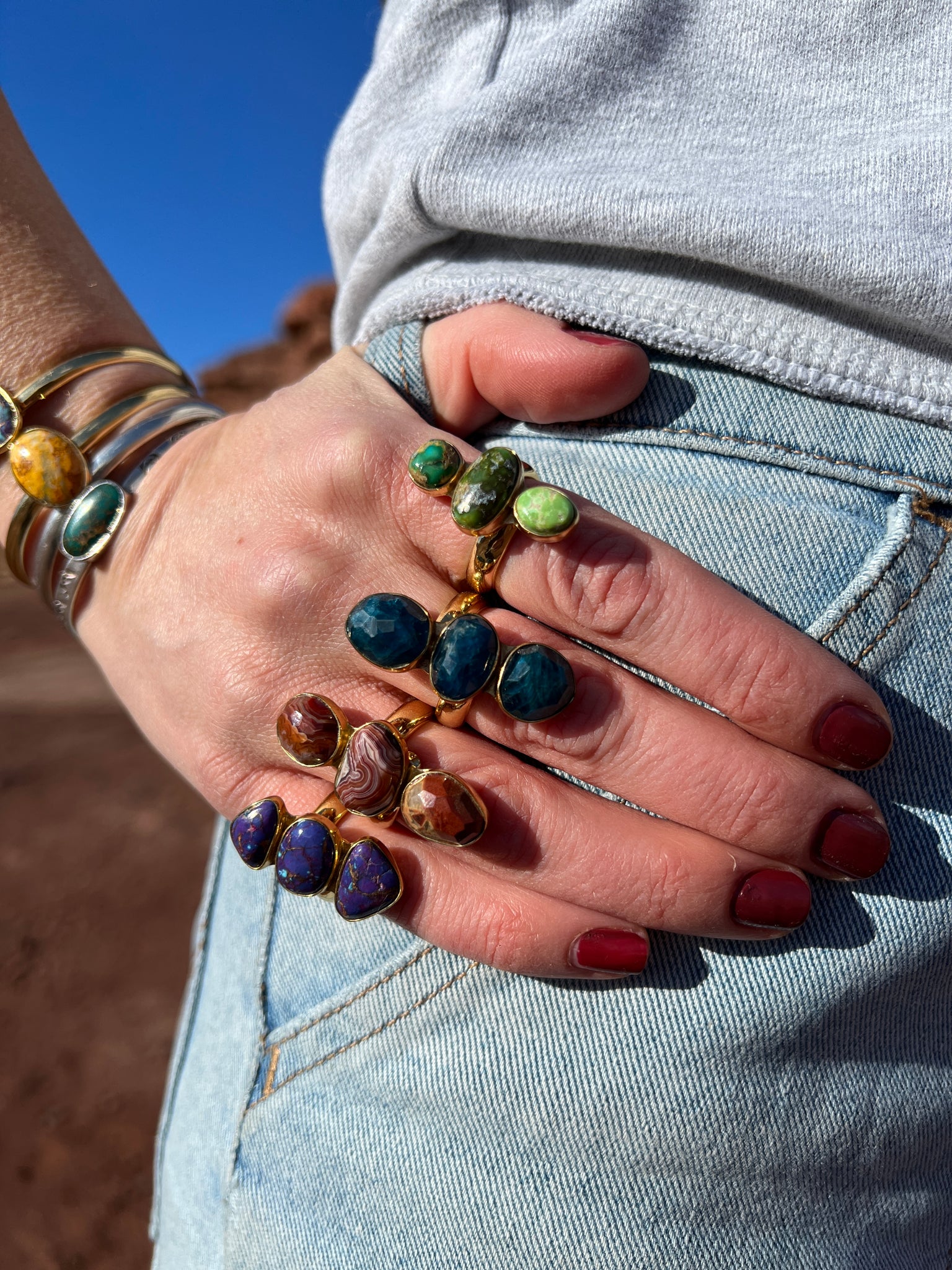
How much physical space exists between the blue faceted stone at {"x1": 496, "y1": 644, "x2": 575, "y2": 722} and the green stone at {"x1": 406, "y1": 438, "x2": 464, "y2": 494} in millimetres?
166

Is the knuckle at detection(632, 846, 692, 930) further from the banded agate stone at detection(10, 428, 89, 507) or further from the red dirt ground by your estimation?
the red dirt ground

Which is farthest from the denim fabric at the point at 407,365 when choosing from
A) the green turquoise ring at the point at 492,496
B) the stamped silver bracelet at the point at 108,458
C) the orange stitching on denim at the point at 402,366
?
the stamped silver bracelet at the point at 108,458

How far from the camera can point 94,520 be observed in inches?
33.4

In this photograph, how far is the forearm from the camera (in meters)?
0.88

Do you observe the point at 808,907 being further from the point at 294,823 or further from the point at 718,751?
the point at 294,823

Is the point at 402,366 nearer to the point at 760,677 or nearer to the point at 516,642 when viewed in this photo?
the point at 516,642

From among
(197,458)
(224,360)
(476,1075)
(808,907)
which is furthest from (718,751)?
(224,360)

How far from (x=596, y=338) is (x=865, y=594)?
335mm

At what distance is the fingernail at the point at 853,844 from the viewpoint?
0.65 m

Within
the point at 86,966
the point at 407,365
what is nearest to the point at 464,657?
the point at 407,365

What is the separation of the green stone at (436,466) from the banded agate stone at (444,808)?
258mm

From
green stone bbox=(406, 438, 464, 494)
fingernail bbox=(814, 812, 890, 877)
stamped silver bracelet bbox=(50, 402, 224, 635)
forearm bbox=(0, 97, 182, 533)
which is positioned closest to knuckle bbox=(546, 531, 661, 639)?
green stone bbox=(406, 438, 464, 494)

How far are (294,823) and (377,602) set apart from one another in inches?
8.8

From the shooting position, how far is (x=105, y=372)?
3.00ft
